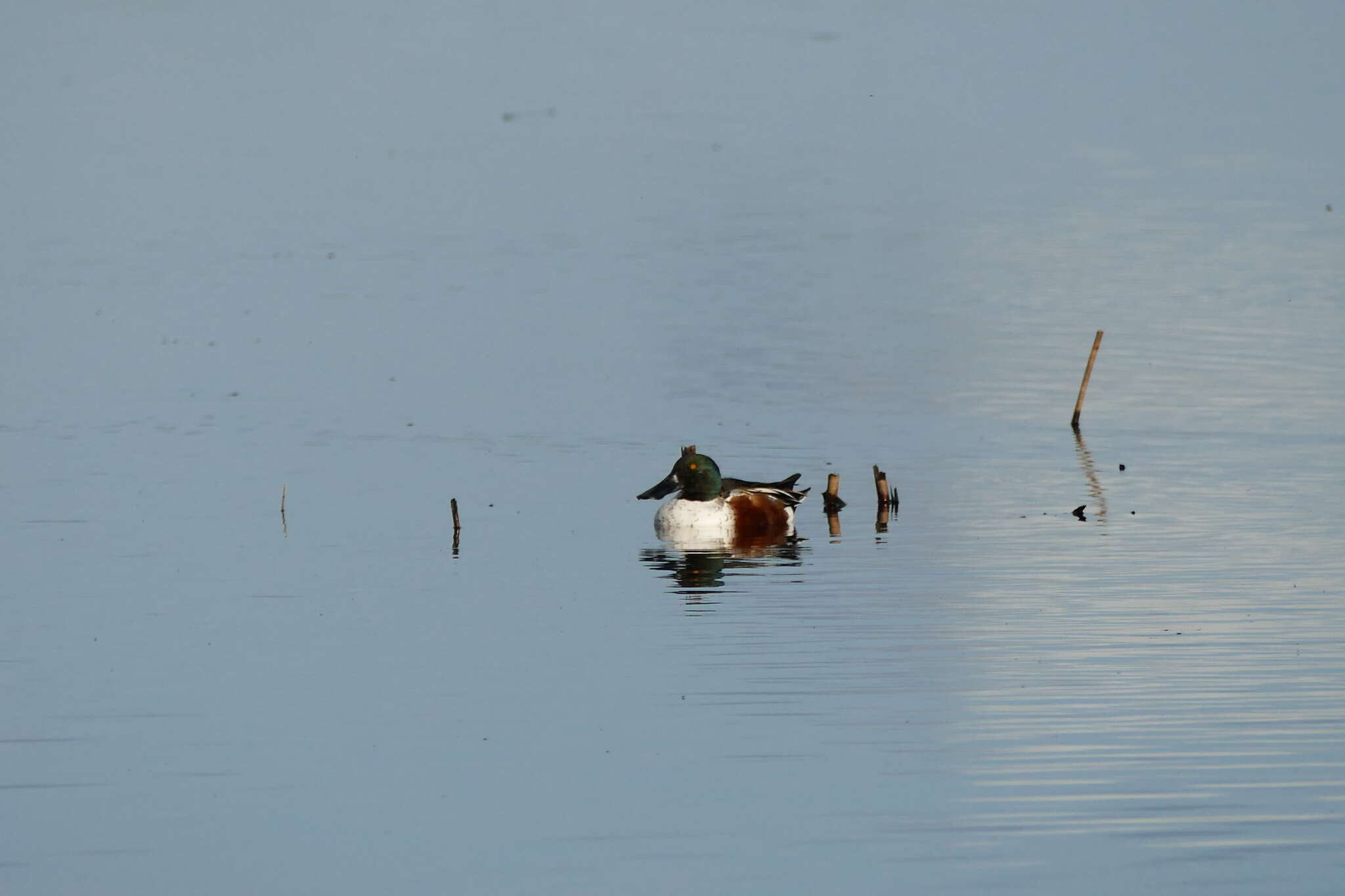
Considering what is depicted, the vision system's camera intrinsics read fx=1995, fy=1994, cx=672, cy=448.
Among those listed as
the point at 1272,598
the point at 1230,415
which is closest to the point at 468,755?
the point at 1272,598

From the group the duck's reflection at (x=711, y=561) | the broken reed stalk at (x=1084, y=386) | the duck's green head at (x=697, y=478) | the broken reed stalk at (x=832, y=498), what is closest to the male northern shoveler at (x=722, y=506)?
the duck's green head at (x=697, y=478)

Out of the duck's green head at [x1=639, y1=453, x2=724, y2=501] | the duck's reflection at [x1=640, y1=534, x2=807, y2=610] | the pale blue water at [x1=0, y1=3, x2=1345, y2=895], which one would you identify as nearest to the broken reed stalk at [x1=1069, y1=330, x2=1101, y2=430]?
the pale blue water at [x1=0, y1=3, x2=1345, y2=895]

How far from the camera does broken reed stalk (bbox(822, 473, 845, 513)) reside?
24.6 m

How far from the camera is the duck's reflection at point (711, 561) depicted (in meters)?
20.2

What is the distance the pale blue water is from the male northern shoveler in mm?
484

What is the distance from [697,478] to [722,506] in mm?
479

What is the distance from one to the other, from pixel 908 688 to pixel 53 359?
25075mm

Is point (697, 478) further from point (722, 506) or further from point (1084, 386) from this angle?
point (1084, 386)

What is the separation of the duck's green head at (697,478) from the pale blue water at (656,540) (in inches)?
44.1

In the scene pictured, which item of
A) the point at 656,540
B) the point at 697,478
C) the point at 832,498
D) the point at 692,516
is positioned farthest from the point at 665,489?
the point at 832,498

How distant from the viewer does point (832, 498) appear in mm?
24609

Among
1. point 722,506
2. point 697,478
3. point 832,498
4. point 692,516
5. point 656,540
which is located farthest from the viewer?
point 832,498

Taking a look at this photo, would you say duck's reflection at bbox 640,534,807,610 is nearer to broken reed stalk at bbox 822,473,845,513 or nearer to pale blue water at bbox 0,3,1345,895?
pale blue water at bbox 0,3,1345,895

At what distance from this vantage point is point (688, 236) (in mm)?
58062
